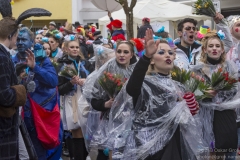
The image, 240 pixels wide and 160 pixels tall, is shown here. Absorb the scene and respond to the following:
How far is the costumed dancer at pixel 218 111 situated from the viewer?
5422mm

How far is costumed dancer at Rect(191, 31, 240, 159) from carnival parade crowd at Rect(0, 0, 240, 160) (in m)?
0.01

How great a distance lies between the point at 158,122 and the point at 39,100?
1.70 metres

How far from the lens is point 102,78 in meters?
5.58

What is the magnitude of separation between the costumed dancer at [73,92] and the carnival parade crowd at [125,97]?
0.01 meters

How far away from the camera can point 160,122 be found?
445 centimetres

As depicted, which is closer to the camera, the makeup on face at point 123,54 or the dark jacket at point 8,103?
the dark jacket at point 8,103

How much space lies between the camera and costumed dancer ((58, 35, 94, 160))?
22.4 feet

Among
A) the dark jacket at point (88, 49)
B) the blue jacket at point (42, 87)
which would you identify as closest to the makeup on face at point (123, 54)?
the blue jacket at point (42, 87)

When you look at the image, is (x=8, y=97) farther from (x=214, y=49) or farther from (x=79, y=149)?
(x=79, y=149)

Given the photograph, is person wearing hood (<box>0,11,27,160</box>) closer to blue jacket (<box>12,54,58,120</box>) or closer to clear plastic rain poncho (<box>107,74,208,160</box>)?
blue jacket (<box>12,54,58,120</box>)

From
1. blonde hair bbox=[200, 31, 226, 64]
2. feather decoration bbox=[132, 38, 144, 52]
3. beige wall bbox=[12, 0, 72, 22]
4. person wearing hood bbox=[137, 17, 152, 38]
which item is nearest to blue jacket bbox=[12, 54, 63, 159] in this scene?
feather decoration bbox=[132, 38, 144, 52]

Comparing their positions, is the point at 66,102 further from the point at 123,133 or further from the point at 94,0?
the point at 94,0

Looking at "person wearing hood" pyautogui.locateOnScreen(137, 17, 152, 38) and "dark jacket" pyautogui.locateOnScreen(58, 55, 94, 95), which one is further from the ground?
"person wearing hood" pyautogui.locateOnScreen(137, 17, 152, 38)

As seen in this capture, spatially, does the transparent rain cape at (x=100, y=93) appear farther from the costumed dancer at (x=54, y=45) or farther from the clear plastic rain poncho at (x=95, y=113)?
the costumed dancer at (x=54, y=45)
